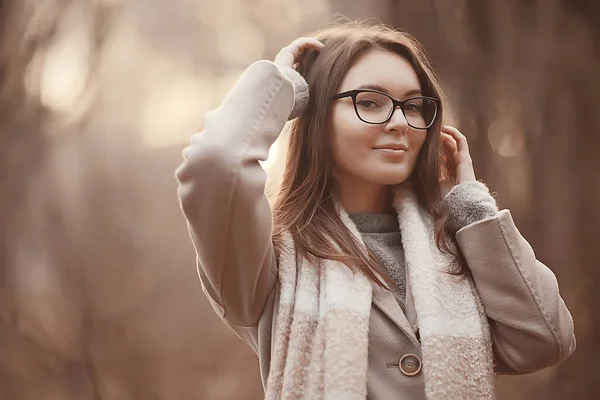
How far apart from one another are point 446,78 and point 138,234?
1.01m

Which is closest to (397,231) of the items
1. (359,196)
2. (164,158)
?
(359,196)

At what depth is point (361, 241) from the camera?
920 millimetres

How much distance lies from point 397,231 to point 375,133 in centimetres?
16

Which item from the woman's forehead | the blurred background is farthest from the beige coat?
the blurred background

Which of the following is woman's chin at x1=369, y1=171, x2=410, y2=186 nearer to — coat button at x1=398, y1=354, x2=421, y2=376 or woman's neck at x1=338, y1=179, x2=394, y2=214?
woman's neck at x1=338, y1=179, x2=394, y2=214

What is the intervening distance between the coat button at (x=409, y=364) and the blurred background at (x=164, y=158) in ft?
3.75

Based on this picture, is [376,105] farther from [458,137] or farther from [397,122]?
[458,137]

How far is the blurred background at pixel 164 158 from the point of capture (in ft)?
6.24

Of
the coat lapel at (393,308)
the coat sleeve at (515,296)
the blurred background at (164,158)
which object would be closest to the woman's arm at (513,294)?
the coat sleeve at (515,296)

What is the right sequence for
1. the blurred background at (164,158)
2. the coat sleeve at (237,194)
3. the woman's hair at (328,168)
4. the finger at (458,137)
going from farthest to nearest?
the blurred background at (164,158) < the finger at (458,137) < the woman's hair at (328,168) < the coat sleeve at (237,194)

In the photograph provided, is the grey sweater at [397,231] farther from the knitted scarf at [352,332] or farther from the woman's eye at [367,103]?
the woman's eye at [367,103]

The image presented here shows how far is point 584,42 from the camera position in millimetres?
2000

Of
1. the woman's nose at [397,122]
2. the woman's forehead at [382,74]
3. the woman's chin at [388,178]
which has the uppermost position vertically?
the woman's forehead at [382,74]

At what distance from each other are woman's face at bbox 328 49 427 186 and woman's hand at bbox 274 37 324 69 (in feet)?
0.27
